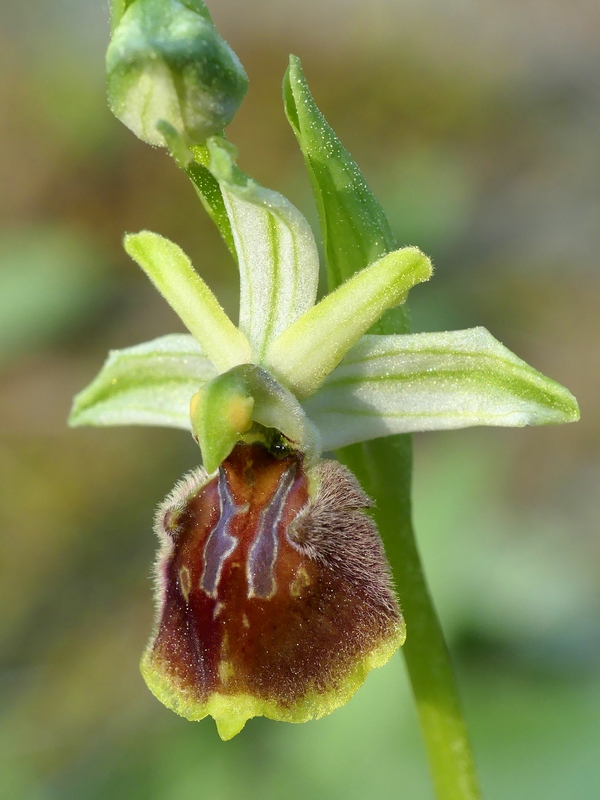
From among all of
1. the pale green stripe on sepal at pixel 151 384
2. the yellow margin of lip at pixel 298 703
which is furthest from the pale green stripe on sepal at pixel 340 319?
the yellow margin of lip at pixel 298 703

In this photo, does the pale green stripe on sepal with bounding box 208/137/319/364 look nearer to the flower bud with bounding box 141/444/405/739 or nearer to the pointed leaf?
the pointed leaf

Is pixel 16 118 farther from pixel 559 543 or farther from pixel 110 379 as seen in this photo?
pixel 110 379

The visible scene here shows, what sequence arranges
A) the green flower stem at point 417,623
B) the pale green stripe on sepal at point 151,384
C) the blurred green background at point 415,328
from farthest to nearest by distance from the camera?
the blurred green background at point 415,328 → the pale green stripe on sepal at point 151,384 → the green flower stem at point 417,623

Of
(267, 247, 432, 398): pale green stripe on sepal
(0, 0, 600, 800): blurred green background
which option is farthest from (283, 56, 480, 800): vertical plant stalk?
(0, 0, 600, 800): blurred green background

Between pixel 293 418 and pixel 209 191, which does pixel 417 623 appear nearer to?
pixel 293 418

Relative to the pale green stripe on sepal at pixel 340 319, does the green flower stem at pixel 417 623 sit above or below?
below

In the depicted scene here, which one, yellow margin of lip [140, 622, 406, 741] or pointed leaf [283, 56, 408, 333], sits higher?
pointed leaf [283, 56, 408, 333]

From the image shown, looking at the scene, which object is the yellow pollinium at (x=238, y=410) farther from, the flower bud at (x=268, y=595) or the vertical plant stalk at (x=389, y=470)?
the vertical plant stalk at (x=389, y=470)

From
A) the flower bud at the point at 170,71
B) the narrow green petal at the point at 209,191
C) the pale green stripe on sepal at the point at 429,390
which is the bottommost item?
the pale green stripe on sepal at the point at 429,390

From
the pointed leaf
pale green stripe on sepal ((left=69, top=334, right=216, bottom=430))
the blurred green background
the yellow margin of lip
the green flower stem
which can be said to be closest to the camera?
the yellow margin of lip
